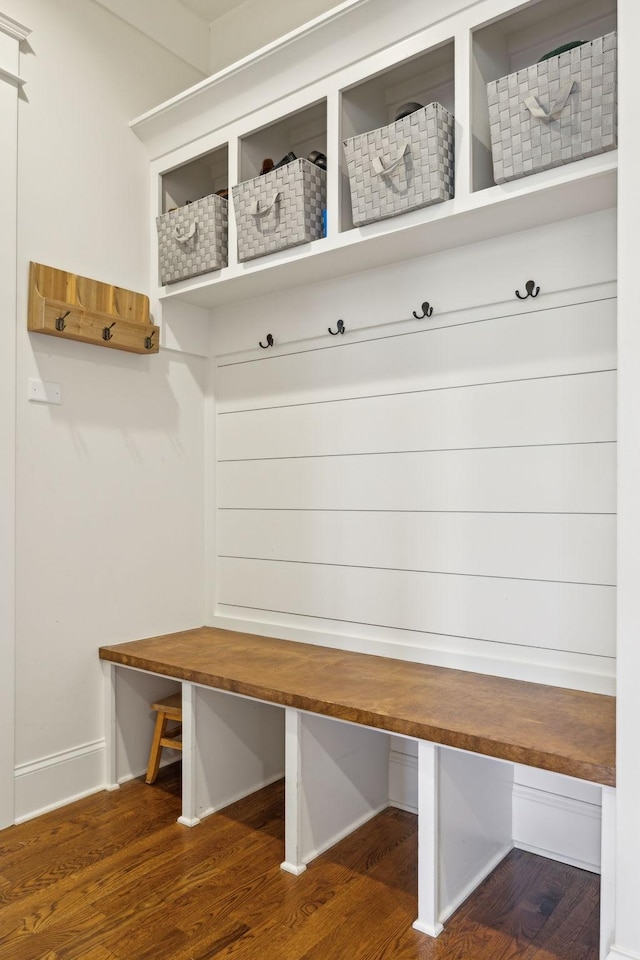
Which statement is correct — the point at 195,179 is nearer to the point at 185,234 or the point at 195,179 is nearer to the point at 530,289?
the point at 185,234

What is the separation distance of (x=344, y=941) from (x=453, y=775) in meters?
0.46

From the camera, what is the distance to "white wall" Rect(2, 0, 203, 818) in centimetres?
227

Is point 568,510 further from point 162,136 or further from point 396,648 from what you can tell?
point 162,136

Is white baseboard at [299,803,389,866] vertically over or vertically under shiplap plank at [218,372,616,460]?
under

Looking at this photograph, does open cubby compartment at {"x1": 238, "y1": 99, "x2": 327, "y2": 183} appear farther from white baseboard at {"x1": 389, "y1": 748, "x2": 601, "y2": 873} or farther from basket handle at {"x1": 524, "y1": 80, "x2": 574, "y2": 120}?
white baseboard at {"x1": 389, "y1": 748, "x2": 601, "y2": 873}

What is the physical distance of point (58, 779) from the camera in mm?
2328

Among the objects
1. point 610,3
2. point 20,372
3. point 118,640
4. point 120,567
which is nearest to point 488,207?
point 610,3

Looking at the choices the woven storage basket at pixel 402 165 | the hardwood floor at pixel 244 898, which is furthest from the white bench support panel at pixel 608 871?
the woven storage basket at pixel 402 165

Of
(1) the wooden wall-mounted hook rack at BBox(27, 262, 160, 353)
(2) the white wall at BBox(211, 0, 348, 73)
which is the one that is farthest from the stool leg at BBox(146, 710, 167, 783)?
(2) the white wall at BBox(211, 0, 348, 73)

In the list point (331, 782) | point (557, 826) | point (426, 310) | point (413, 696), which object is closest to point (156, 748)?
point (331, 782)

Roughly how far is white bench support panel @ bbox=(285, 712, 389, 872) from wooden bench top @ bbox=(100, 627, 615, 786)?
156 millimetres

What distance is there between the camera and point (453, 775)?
1.77 meters

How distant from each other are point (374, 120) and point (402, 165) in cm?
47

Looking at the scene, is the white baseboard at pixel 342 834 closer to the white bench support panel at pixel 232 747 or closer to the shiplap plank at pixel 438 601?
the white bench support panel at pixel 232 747
